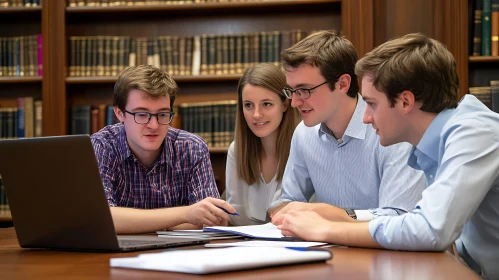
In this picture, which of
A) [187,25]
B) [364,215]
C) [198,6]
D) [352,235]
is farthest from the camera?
[187,25]

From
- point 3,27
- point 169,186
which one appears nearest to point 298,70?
point 169,186

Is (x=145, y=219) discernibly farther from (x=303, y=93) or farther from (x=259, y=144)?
(x=259, y=144)

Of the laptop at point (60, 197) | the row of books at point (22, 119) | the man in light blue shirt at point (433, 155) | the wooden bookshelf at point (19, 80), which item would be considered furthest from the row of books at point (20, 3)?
the man in light blue shirt at point (433, 155)

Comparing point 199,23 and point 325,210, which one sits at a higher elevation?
point 199,23

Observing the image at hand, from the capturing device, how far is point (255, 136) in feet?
9.19

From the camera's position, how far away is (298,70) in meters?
2.20

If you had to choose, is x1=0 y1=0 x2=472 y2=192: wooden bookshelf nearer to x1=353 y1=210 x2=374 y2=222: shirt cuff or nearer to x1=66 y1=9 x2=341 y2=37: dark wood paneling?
x1=66 y1=9 x2=341 y2=37: dark wood paneling

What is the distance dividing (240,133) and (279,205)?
64 cm

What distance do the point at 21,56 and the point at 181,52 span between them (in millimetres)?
926

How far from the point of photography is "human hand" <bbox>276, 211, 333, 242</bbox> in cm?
141

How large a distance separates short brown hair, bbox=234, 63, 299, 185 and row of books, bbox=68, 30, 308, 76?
903 millimetres

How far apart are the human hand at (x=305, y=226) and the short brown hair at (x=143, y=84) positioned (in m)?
0.96

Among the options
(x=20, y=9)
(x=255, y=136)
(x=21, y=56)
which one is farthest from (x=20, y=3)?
(x=255, y=136)

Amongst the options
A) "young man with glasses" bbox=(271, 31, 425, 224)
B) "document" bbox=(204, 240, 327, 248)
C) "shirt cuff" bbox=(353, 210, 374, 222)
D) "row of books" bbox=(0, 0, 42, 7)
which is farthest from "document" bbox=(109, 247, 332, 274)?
"row of books" bbox=(0, 0, 42, 7)
